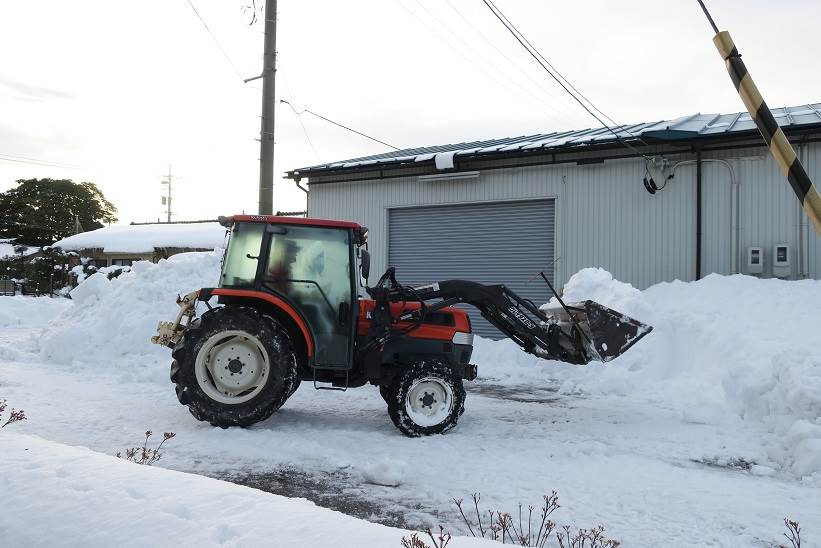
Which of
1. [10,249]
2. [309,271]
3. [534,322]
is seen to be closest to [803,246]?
[534,322]

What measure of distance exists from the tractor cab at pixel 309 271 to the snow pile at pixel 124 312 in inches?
188

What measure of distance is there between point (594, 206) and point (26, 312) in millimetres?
16905

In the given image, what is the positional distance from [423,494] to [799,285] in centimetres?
850

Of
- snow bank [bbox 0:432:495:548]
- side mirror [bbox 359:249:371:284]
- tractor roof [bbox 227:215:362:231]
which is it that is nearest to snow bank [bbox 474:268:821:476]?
side mirror [bbox 359:249:371:284]

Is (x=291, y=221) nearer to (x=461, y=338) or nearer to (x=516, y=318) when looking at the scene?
(x=461, y=338)

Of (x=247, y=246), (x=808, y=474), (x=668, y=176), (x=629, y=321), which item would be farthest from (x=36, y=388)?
(x=668, y=176)

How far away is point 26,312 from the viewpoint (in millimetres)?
→ 19531

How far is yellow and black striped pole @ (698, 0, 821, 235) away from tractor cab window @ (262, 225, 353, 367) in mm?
4908

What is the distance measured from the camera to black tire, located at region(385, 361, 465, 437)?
21.2 feet

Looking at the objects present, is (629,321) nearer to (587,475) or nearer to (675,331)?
(587,475)

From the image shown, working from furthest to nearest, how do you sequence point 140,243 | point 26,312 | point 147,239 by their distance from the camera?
point 147,239 < point 140,243 < point 26,312

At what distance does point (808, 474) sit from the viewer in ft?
17.1

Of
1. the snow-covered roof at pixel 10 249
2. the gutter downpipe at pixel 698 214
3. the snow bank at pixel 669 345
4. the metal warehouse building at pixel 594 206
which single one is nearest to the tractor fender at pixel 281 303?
the snow bank at pixel 669 345

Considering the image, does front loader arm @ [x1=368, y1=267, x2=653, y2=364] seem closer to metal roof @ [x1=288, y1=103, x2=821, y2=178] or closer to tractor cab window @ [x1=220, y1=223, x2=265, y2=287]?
tractor cab window @ [x1=220, y1=223, x2=265, y2=287]
